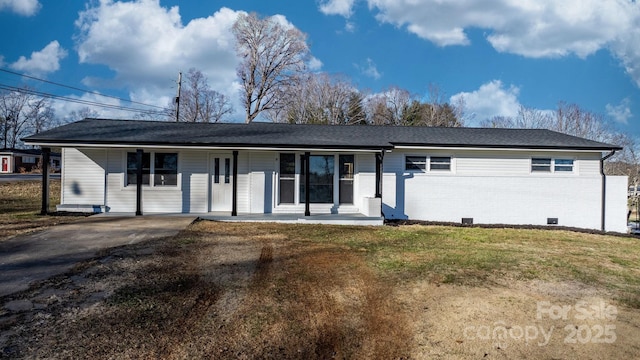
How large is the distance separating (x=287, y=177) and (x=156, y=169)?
4446 mm

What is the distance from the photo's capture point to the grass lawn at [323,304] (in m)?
3.65

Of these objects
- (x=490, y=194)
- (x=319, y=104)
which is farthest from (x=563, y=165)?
(x=319, y=104)

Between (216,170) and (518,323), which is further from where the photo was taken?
(216,170)

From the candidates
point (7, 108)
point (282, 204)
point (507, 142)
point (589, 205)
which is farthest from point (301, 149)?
point (7, 108)

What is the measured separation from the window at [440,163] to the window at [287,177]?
203 inches

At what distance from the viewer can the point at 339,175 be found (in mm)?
13047

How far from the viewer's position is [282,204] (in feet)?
42.3

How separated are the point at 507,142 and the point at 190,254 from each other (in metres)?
12.0

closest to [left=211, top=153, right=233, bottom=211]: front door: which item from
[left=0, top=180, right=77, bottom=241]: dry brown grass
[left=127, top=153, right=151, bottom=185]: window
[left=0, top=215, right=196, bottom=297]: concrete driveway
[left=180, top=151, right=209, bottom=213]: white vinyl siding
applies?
[left=180, top=151, right=209, bottom=213]: white vinyl siding

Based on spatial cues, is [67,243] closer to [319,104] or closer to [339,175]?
[339,175]

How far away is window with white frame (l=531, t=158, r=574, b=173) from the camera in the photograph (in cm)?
1400

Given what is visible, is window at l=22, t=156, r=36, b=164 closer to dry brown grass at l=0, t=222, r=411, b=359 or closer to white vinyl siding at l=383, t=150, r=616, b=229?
white vinyl siding at l=383, t=150, r=616, b=229

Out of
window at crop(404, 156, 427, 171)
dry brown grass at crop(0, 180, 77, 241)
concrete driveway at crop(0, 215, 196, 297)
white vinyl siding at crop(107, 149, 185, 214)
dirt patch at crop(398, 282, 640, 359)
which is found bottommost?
dirt patch at crop(398, 282, 640, 359)

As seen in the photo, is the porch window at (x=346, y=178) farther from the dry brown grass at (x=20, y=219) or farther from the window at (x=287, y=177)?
the dry brown grass at (x=20, y=219)
